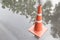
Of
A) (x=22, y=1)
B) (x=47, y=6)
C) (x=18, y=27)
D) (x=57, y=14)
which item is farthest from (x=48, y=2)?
(x=18, y=27)

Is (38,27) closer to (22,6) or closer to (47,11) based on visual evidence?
(47,11)

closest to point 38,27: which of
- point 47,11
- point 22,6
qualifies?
point 47,11

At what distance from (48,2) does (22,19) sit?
0.69m

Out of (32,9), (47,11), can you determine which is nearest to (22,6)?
(32,9)

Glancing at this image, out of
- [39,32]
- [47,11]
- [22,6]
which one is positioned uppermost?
[22,6]

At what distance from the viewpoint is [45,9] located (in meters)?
3.14

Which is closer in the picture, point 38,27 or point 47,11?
point 38,27

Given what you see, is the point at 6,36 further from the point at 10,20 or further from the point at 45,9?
the point at 45,9

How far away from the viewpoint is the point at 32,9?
317 cm

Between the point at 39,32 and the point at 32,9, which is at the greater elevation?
the point at 32,9

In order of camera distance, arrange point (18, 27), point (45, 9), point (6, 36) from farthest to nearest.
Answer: point (45, 9)
point (18, 27)
point (6, 36)

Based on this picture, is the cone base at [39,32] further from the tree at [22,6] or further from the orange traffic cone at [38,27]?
the tree at [22,6]

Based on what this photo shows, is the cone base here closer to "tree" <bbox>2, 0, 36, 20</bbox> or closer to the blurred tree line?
the blurred tree line

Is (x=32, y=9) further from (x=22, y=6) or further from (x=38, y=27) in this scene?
(x=38, y=27)
